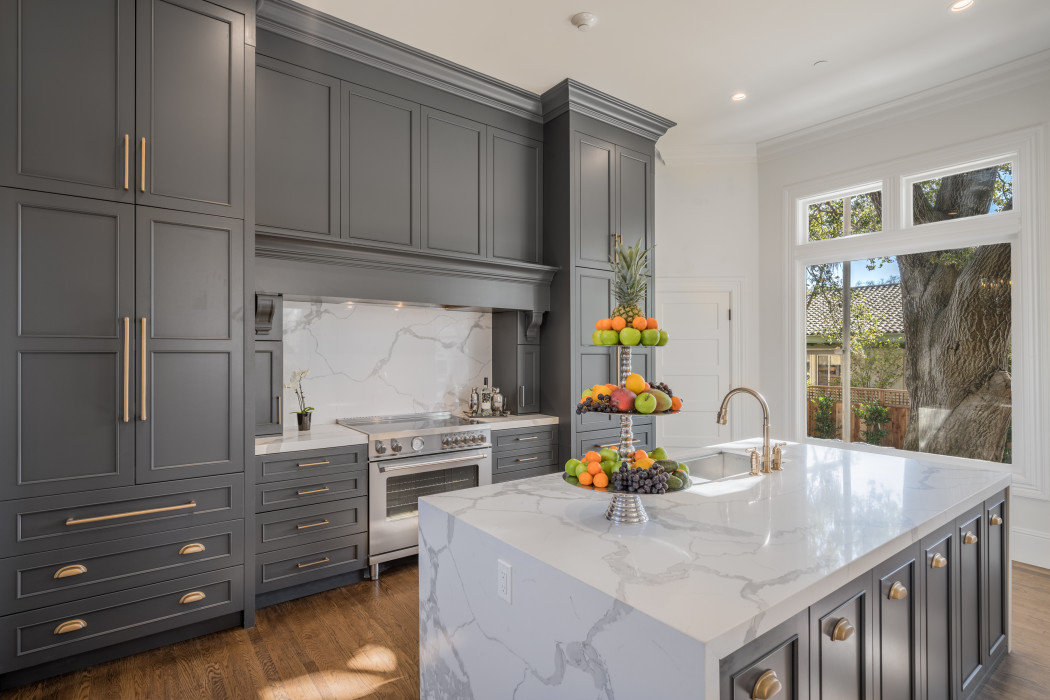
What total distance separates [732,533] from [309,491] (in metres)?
2.22

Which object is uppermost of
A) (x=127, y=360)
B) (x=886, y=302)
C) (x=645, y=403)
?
(x=886, y=302)

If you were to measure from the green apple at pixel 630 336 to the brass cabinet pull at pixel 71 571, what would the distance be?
234 centimetres

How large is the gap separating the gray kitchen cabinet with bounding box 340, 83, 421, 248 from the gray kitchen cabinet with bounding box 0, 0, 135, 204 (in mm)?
1098

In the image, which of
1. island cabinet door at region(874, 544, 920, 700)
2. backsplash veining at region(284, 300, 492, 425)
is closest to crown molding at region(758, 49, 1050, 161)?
backsplash veining at region(284, 300, 492, 425)

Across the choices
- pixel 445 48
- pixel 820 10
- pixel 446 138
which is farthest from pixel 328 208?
pixel 820 10

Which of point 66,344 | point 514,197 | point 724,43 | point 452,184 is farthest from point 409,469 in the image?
point 724,43

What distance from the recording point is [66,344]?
87.4 inches

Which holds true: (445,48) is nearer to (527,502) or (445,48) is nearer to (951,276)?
(527,502)

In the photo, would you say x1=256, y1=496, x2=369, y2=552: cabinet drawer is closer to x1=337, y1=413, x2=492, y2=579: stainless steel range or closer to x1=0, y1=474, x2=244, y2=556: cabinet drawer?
x1=337, y1=413, x2=492, y2=579: stainless steel range

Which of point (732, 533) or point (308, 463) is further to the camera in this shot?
point (308, 463)

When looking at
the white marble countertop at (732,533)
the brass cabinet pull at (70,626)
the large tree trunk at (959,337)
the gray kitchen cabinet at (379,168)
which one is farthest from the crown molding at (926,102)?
the brass cabinet pull at (70,626)

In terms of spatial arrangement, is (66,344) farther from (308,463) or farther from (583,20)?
(583,20)

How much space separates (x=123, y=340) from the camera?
7.62ft

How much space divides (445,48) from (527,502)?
9.17 ft
